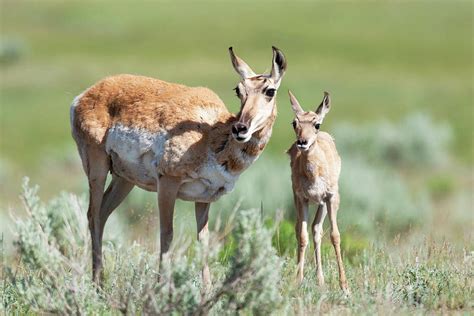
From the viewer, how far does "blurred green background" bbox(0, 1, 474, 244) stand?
65.2ft

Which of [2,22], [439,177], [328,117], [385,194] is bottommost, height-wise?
[385,194]

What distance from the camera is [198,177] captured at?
817cm

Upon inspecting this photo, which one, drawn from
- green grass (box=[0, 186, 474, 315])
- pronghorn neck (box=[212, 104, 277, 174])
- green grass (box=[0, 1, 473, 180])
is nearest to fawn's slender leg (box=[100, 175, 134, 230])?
green grass (box=[0, 186, 474, 315])

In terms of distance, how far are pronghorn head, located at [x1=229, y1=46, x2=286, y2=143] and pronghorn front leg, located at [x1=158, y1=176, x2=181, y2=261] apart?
2.84 ft

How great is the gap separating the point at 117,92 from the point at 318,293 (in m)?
2.94

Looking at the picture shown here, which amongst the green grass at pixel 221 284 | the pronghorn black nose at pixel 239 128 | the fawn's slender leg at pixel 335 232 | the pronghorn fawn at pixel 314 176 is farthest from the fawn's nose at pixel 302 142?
the green grass at pixel 221 284

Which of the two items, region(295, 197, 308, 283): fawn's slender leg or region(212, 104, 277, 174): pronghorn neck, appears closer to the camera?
region(212, 104, 277, 174): pronghorn neck

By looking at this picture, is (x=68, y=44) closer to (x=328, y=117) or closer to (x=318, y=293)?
(x=328, y=117)

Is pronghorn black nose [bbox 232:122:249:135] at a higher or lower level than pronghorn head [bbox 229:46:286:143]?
lower

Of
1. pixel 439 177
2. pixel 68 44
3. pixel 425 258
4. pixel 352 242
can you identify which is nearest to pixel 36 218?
pixel 425 258

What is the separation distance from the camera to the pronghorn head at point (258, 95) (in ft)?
25.1

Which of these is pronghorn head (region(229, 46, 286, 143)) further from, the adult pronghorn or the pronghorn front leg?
the pronghorn front leg

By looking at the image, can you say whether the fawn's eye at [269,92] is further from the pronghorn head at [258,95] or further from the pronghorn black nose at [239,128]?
the pronghorn black nose at [239,128]

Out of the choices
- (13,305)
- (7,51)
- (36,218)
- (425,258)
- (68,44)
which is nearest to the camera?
(36,218)
